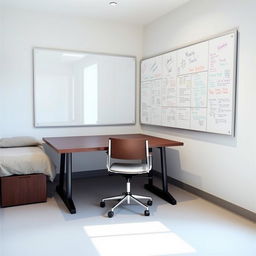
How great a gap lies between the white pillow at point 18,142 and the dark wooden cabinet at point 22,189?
710mm

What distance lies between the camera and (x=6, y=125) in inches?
166

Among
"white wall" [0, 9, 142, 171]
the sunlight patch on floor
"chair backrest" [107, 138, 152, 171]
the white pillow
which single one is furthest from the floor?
"white wall" [0, 9, 142, 171]

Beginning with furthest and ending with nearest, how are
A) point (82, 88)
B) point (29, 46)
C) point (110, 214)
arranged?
point (82, 88), point (29, 46), point (110, 214)

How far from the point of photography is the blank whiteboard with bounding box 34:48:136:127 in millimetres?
4395

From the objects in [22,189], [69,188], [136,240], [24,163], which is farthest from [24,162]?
[136,240]

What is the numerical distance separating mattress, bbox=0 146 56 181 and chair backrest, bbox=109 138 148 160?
37.8 inches

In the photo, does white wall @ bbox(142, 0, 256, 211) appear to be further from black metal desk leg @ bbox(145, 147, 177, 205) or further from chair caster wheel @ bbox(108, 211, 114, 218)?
chair caster wheel @ bbox(108, 211, 114, 218)

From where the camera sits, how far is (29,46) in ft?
14.0

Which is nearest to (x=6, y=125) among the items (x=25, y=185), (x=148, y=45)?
(x=25, y=185)

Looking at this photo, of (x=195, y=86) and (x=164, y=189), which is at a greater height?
(x=195, y=86)

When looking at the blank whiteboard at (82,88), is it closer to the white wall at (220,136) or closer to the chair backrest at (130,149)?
the white wall at (220,136)

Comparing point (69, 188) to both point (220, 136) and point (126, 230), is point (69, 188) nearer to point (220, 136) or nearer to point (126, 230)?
point (126, 230)

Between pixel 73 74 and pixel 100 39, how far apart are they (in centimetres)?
75

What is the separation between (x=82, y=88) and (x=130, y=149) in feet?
6.28
